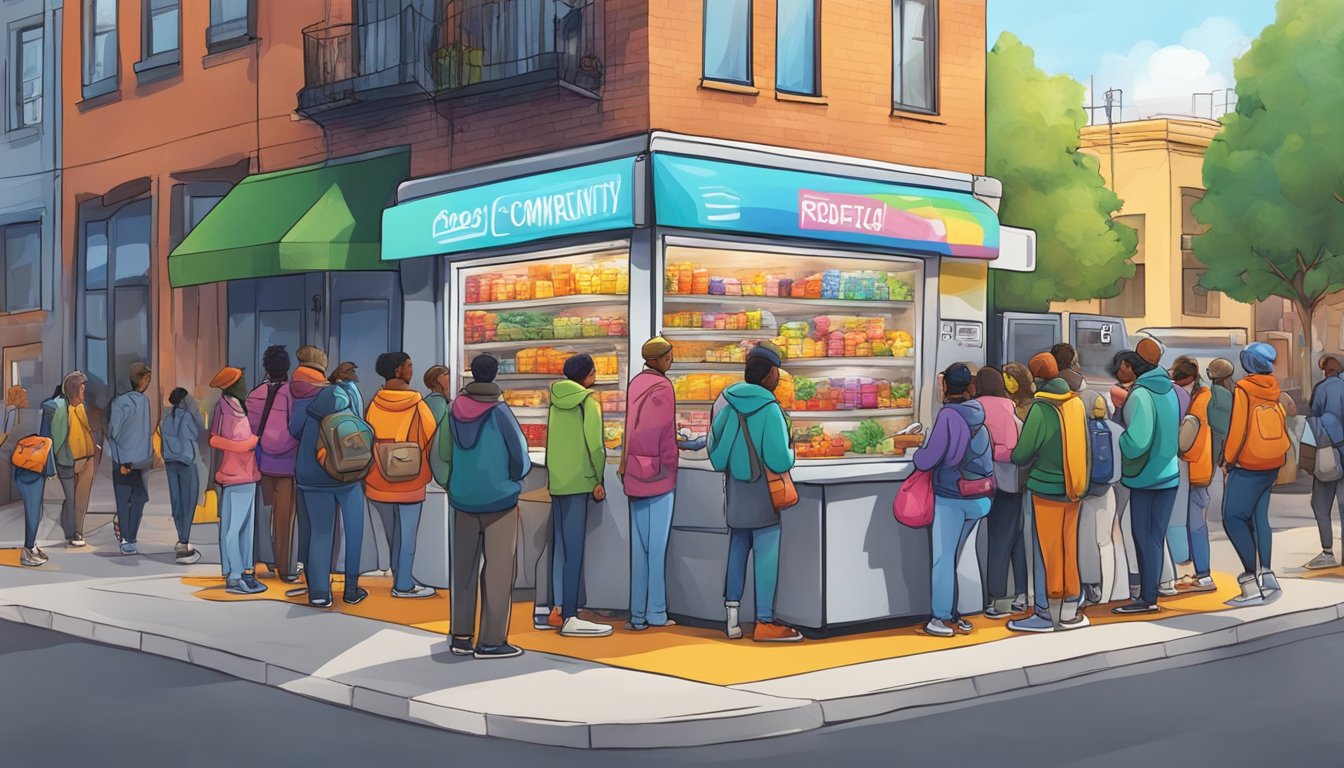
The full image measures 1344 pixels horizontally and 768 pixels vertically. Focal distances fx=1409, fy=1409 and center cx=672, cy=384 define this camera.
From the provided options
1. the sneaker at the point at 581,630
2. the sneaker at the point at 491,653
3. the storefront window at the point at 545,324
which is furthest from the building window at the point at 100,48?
the sneaker at the point at 491,653

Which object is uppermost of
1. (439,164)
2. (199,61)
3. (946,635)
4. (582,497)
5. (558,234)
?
(199,61)

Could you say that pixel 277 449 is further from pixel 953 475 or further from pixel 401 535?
pixel 953 475

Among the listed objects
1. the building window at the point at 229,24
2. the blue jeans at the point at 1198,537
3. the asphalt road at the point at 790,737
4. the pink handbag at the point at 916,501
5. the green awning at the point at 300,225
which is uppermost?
the building window at the point at 229,24

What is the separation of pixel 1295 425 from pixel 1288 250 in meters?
20.8

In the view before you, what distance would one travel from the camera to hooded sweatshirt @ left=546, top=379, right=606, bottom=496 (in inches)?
405

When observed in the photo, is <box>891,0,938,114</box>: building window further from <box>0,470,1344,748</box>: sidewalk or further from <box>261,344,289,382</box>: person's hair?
<box>261,344,289,382</box>: person's hair

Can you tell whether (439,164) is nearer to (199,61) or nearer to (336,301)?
(336,301)

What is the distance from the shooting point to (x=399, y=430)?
1196 centimetres

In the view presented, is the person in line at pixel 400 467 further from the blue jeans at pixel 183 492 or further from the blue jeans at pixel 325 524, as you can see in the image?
the blue jeans at pixel 183 492

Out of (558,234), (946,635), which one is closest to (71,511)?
(558,234)

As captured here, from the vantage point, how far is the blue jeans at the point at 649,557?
10.8 meters

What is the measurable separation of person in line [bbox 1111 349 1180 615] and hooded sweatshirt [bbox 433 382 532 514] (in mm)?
4905

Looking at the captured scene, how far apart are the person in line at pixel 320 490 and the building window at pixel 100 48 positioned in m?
12.3

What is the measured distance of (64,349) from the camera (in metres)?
23.0
